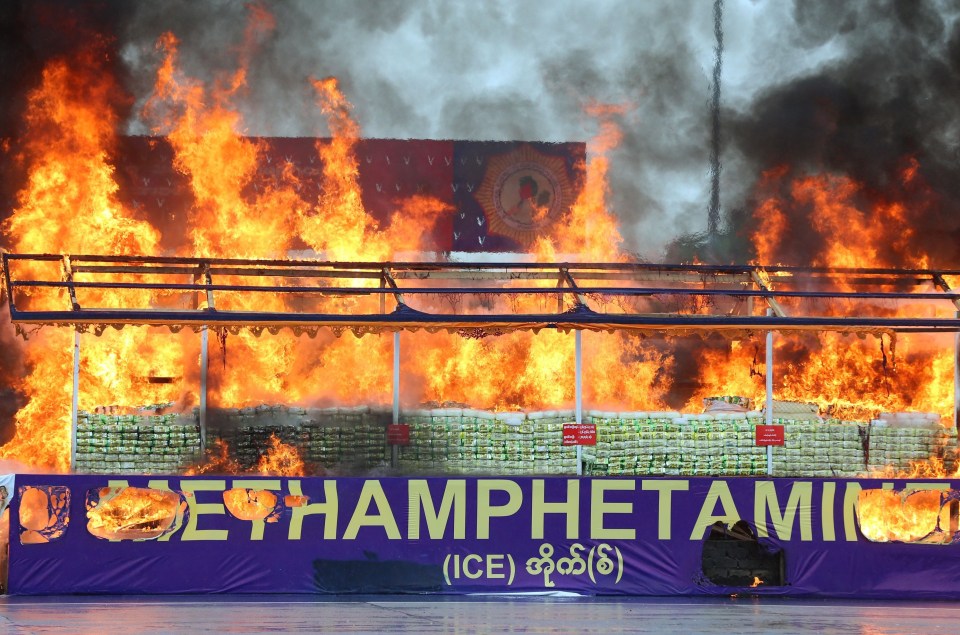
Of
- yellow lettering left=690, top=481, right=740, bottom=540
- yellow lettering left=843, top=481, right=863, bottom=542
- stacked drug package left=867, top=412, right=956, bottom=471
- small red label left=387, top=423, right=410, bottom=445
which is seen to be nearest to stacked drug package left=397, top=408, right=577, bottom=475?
small red label left=387, top=423, right=410, bottom=445

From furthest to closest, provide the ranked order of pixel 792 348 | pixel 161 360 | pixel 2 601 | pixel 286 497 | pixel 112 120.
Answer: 1. pixel 112 120
2. pixel 792 348
3. pixel 161 360
4. pixel 286 497
5. pixel 2 601

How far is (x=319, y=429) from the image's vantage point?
1722 cm

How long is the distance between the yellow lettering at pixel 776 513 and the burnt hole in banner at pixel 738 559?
0.96ft

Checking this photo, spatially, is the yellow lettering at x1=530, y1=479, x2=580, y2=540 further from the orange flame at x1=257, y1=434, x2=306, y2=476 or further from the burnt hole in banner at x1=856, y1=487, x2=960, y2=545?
the burnt hole in banner at x1=856, y1=487, x2=960, y2=545

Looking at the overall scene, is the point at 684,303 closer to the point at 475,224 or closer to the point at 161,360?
the point at 475,224

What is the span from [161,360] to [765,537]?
16811mm

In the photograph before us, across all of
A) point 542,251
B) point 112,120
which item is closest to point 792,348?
point 542,251

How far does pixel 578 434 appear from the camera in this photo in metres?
16.9

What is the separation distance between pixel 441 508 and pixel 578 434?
7.66 ft

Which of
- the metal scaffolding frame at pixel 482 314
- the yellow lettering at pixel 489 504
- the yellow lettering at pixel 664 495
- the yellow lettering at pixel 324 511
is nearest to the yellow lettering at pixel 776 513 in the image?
the yellow lettering at pixel 664 495

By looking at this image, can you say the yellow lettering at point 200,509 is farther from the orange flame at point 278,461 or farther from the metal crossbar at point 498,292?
the metal crossbar at point 498,292

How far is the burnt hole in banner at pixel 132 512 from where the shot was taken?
1599cm

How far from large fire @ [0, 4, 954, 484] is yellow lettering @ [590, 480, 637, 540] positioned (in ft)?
27.3

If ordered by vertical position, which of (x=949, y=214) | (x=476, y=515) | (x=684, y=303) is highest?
(x=949, y=214)
